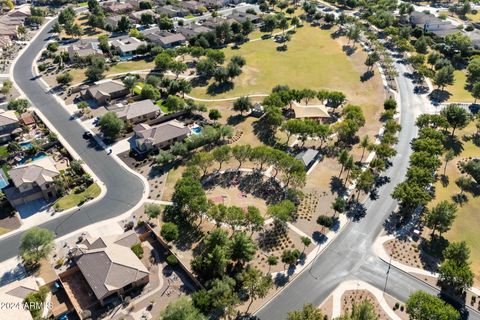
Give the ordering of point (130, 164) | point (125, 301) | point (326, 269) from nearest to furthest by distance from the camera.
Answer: point (125, 301), point (326, 269), point (130, 164)

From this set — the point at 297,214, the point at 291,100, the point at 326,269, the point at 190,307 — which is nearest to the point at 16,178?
the point at 190,307

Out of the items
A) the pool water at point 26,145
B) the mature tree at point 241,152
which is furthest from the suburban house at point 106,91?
the mature tree at point 241,152

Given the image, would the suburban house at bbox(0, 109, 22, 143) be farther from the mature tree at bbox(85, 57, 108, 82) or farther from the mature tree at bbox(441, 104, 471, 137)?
the mature tree at bbox(441, 104, 471, 137)

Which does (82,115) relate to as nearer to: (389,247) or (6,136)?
(6,136)

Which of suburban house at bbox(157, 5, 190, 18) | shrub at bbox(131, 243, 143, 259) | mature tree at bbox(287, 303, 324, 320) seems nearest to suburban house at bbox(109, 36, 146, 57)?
suburban house at bbox(157, 5, 190, 18)

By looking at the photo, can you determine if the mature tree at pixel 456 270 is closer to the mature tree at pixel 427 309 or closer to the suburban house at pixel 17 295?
the mature tree at pixel 427 309
